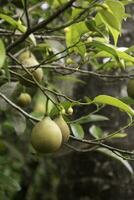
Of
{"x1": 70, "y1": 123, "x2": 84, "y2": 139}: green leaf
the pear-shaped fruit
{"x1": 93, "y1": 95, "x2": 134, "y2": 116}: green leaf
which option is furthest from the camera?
{"x1": 70, "y1": 123, "x2": 84, "y2": 139}: green leaf

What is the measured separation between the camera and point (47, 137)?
895 mm

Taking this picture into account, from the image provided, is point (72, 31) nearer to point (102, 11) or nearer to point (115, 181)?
point (102, 11)

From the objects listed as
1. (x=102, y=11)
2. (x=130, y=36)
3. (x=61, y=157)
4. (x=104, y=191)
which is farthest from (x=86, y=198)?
(x=102, y=11)

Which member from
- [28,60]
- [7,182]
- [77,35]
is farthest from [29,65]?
[7,182]

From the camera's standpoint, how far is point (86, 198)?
1843 millimetres

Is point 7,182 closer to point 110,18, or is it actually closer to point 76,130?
point 76,130

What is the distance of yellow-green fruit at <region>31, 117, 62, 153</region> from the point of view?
2.92 ft

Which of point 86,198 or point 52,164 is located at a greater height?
point 86,198

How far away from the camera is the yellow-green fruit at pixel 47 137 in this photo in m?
0.89

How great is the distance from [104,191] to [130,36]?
2.01 feet

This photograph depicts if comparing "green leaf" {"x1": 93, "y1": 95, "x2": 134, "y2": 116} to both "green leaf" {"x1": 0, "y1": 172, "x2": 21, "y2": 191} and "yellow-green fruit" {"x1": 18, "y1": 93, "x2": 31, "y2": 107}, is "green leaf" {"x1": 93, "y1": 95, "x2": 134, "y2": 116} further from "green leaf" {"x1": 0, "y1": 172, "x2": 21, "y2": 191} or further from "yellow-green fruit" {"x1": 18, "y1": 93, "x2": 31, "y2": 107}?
"green leaf" {"x1": 0, "y1": 172, "x2": 21, "y2": 191}

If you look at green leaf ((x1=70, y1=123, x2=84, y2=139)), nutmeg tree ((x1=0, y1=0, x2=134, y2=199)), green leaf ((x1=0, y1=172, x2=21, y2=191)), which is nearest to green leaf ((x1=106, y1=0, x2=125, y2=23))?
nutmeg tree ((x1=0, y1=0, x2=134, y2=199))

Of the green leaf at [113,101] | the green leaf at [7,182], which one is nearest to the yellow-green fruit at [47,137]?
the green leaf at [113,101]

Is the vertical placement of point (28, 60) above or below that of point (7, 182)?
above
